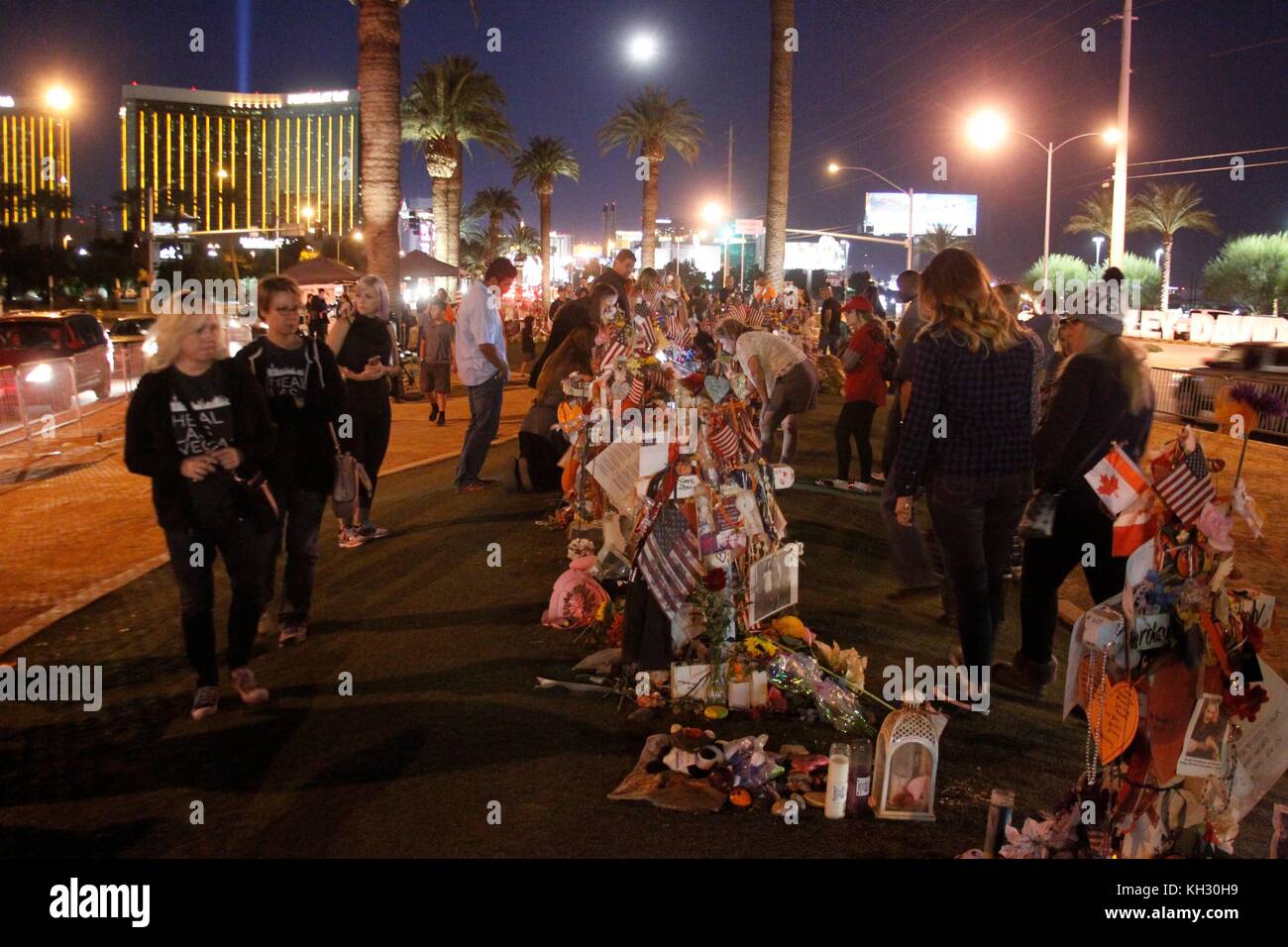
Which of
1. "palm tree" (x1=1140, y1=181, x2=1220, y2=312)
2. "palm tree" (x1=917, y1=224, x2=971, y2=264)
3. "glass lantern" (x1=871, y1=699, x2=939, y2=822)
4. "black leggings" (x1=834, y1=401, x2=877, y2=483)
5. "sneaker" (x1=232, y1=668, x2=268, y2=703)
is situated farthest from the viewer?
"palm tree" (x1=917, y1=224, x2=971, y2=264)

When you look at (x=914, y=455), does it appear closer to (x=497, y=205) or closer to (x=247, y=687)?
(x=247, y=687)

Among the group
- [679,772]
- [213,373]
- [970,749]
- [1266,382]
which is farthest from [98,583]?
[1266,382]

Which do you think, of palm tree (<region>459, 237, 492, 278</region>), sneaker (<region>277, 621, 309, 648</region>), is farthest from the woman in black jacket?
palm tree (<region>459, 237, 492, 278</region>)

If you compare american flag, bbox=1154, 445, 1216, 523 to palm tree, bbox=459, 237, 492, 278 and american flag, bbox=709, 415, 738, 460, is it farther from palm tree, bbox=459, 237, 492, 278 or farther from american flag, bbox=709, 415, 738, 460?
palm tree, bbox=459, 237, 492, 278

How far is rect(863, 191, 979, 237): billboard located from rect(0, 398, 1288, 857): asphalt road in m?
89.7

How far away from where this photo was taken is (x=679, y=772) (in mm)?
4547

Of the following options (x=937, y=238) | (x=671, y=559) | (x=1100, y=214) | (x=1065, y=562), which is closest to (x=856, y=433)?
(x=1065, y=562)

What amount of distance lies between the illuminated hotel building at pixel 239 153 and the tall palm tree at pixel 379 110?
269ft

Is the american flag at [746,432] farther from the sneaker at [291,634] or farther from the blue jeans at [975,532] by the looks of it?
the sneaker at [291,634]

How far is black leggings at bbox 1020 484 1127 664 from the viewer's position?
5.64 m

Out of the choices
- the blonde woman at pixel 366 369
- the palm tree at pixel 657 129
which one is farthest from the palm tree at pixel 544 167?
the blonde woman at pixel 366 369
